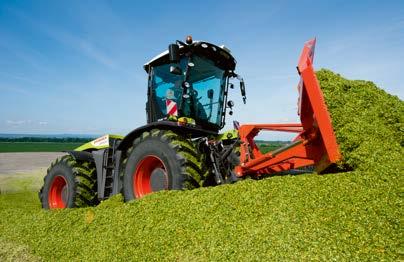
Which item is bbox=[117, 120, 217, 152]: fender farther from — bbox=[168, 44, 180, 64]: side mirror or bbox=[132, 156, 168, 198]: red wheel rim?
bbox=[168, 44, 180, 64]: side mirror

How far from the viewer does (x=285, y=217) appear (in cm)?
329

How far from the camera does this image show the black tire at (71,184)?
22.1 ft

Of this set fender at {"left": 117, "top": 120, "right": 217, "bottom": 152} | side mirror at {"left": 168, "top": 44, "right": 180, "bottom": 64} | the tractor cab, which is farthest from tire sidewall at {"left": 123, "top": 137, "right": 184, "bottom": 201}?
side mirror at {"left": 168, "top": 44, "right": 180, "bottom": 64}

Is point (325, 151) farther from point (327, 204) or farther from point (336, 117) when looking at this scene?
point (327, 204)

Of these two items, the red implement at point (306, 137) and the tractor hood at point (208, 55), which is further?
the tractor hood at point (208, 55)

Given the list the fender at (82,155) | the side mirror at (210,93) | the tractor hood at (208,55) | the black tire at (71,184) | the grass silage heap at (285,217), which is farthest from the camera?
the fender at (82,155)

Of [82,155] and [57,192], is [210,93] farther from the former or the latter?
[57,192]

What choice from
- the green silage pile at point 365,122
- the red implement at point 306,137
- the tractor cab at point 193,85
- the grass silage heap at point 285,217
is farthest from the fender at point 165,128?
the green silage pile at point 365,122

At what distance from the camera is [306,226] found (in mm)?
3115

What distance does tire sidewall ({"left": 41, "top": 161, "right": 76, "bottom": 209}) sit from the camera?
678 centimetres

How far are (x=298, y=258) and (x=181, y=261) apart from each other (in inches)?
40.1

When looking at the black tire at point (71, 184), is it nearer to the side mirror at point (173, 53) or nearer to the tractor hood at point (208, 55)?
the tractor hood at point (208, 55)

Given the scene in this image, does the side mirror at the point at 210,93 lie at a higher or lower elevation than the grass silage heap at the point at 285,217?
higher

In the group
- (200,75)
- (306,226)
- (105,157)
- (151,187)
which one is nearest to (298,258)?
(306,226)
